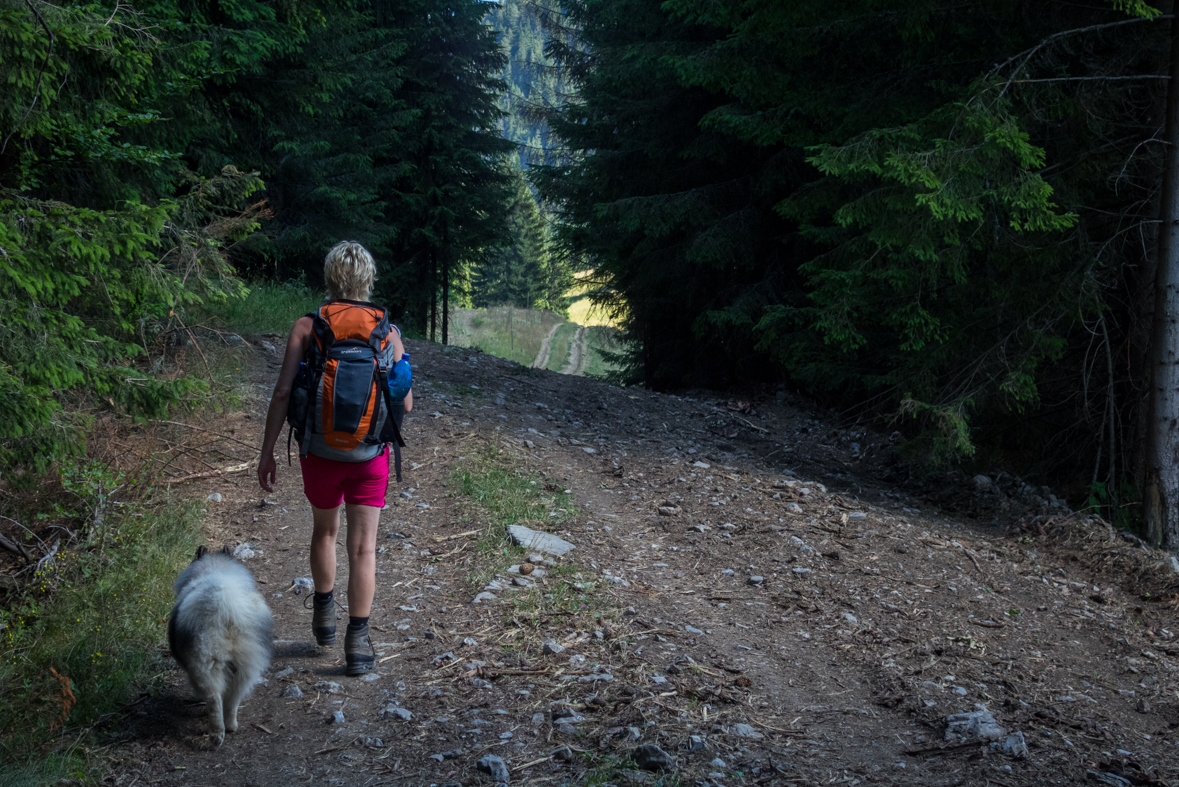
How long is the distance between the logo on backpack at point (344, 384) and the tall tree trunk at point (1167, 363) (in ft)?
21.9

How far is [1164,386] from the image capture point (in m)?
6.57

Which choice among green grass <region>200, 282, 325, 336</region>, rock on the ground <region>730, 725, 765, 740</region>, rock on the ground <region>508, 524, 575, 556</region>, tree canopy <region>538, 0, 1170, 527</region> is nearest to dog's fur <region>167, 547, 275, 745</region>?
rock on the ground <region>730, 725, 765, 740</region>

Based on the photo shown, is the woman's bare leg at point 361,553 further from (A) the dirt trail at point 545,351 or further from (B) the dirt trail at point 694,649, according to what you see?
(A) the dirt trail at point 545,351

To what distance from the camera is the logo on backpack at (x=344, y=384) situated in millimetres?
3408

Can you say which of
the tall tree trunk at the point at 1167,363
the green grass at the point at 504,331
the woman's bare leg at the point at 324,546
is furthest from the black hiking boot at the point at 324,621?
the green grass at the point at 504,331

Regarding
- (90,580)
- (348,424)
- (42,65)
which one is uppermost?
(42,65)

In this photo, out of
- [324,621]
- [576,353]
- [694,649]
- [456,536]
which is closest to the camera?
[324,621]

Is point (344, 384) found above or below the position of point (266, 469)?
above

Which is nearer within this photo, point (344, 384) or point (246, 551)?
point (344, 384)

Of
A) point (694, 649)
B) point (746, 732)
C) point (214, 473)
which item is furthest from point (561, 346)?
point (746, 732)

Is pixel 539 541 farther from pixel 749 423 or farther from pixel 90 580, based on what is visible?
pixel 749 423

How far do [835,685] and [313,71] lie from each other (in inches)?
412

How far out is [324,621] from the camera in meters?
4.02

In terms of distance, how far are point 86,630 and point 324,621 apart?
4.64ft
